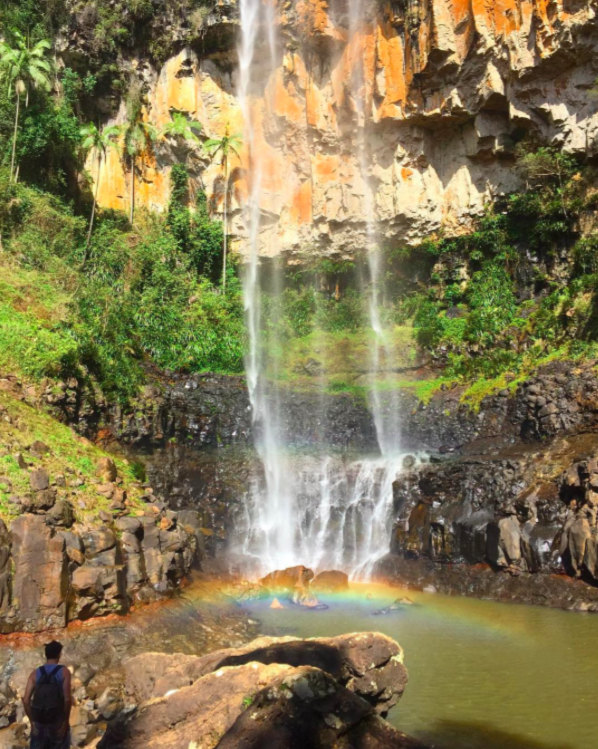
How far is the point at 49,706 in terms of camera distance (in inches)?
222

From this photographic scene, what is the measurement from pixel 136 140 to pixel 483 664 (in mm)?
29825

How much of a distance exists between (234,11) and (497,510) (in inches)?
1065

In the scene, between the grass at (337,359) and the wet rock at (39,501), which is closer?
the wet rock at (39,501)

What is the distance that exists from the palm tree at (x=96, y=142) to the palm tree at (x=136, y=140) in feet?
2.18

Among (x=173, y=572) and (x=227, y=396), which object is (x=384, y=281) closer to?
(x=227, y=396)

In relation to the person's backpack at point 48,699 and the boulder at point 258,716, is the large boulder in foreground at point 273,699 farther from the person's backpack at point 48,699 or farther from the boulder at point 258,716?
the person's backpack at point 48,699

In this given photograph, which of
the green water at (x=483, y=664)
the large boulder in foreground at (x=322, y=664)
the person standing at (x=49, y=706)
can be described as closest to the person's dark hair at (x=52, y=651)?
the person standing at (x=49, y=706)

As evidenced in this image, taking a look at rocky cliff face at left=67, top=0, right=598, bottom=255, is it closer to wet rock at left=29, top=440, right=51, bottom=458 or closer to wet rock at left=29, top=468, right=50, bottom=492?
wet rock at left=29, top=440, right=51, bottom=458

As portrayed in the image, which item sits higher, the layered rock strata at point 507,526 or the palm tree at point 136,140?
the palm tree at point 136,140

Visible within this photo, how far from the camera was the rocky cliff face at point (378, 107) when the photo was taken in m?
25.2

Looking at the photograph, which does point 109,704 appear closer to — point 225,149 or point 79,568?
point 79,568

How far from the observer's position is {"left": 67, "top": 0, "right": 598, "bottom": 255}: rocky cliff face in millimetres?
25156

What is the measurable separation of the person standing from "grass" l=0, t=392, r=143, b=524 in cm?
543

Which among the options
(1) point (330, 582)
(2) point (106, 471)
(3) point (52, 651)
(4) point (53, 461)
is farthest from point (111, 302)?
(3) point (52, 651)
